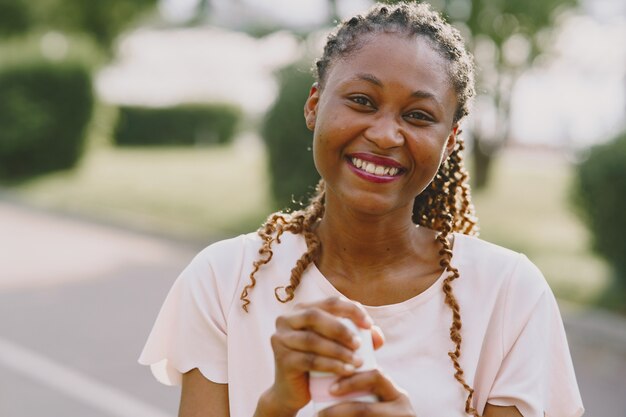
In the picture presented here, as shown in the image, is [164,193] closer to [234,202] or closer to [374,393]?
[234,202]

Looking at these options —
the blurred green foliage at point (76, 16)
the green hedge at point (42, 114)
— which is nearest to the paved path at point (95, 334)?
the green hedge at point (42, 114)

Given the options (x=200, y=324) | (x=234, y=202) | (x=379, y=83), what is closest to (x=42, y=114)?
(x=234, y=202)

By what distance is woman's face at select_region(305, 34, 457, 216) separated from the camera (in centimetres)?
198

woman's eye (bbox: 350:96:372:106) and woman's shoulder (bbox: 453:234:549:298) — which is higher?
woman's eye (bbox: 350:96:372:106)

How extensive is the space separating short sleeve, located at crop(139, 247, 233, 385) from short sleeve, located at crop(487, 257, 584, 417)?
61 centimetres

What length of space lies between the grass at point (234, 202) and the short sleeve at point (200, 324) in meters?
6.75

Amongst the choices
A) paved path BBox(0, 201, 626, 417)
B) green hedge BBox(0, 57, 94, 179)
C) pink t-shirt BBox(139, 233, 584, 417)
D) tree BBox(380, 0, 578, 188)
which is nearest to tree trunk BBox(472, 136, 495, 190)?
tree BBox(380, 0, 578, 188)

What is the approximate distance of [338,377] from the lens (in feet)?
5.10

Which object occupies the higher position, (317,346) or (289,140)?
(289,140)

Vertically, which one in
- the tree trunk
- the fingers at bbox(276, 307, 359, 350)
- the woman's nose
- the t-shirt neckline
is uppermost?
the tree trunk

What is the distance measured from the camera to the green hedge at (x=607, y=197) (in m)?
8.03

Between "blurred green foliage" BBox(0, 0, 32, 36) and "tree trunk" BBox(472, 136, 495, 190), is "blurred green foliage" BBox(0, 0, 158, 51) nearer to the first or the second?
"blurred green foliage" BBox(0, 0, 32, 36)

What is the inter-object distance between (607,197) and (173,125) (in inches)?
939

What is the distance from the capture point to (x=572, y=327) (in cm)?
766
